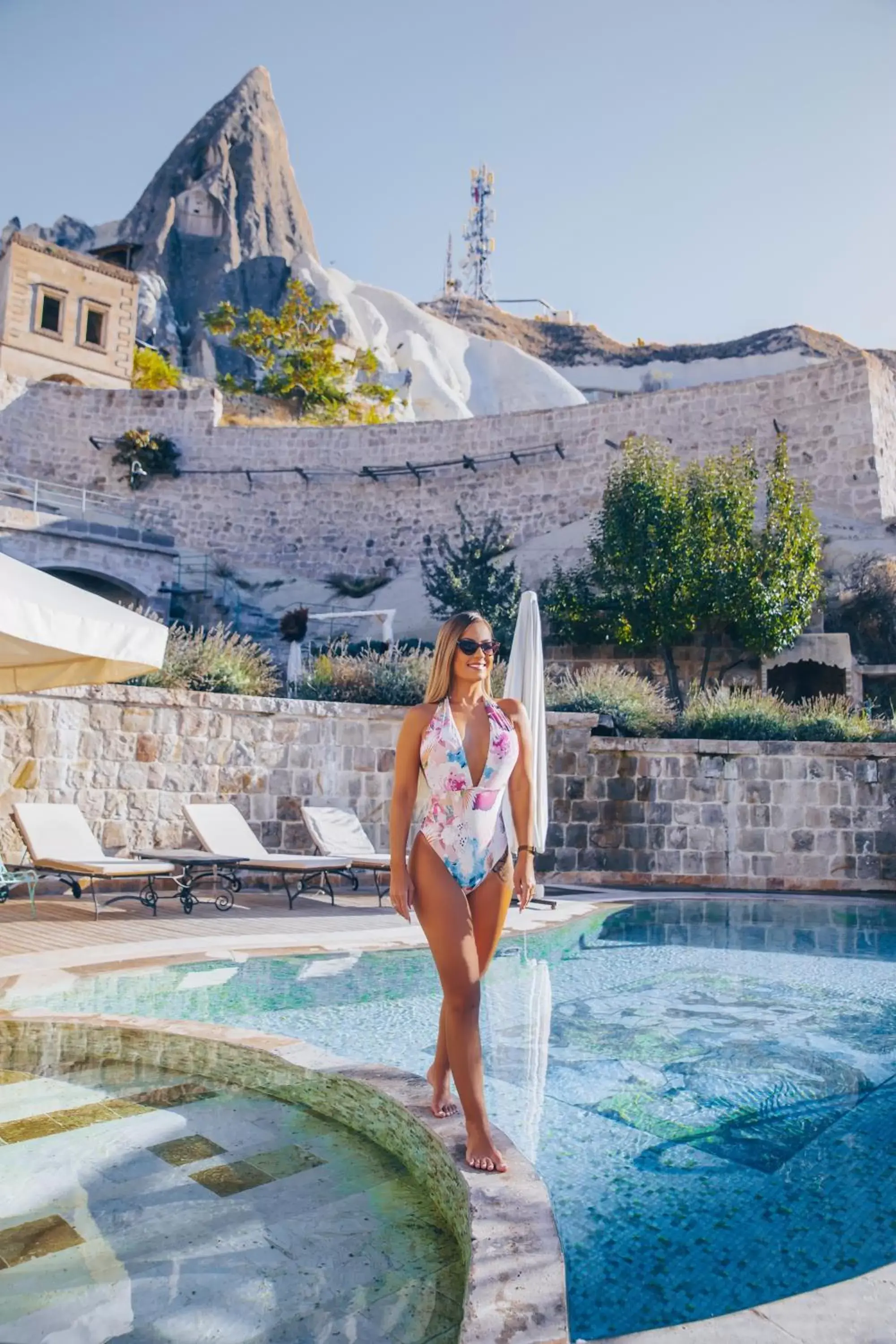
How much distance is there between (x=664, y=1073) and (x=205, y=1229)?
77.9 inches

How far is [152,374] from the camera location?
112ft

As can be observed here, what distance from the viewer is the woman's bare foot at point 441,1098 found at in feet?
8.68

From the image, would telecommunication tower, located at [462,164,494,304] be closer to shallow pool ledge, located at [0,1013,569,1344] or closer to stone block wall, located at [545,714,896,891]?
stone block wall, located at [545,714,896,891]

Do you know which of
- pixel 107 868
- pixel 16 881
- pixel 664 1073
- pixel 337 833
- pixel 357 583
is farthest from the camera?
pixel 357 583

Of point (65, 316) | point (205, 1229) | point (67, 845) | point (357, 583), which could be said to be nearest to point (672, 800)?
point (67, 845)

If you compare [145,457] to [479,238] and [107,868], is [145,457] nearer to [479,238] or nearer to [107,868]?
[107,868]

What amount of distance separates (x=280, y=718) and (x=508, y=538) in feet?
46.7

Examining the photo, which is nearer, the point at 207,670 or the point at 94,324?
the point at 207,670

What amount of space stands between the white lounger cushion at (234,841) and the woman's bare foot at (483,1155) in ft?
16.7

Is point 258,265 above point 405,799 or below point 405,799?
above

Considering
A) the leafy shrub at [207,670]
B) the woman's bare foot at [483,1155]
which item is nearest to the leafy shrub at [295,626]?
the leafy shrub at [207,670]

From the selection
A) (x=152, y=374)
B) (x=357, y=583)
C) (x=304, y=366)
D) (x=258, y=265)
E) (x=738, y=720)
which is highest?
(x=258, y=265)

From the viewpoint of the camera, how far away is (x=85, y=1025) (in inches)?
139

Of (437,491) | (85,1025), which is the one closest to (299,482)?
(437,491)
